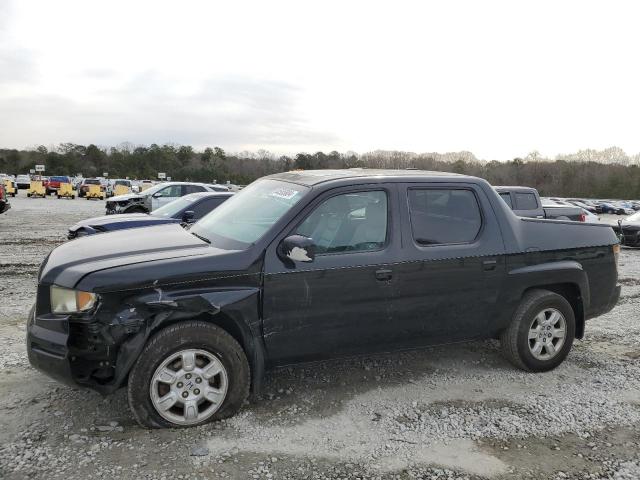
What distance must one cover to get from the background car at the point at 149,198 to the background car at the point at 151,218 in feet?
22.0

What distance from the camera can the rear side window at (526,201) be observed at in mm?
14031

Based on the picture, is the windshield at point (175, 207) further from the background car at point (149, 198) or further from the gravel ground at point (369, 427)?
Result: the background car at point (149, 198)

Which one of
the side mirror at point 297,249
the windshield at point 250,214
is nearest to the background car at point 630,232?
the windshield at point 250,214

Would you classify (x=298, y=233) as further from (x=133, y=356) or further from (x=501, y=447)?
(x=501, y=447)

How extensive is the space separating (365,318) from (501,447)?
1269 mm

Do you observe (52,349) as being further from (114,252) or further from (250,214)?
(250,214)

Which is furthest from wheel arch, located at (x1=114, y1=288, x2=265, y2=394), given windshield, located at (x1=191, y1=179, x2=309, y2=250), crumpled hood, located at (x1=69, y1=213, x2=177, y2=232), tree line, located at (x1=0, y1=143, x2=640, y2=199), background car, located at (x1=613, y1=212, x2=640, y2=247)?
tree line, located at (x1=0, y1=143, x2=640, y2=199)

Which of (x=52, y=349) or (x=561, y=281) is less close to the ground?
(x=561, y=281)

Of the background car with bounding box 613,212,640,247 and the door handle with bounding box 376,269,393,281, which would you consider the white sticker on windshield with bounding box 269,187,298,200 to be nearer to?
the door handle with bounding box 376,269,393,281

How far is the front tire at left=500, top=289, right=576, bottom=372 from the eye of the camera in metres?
4.46

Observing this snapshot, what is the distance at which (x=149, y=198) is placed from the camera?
55.1 ft

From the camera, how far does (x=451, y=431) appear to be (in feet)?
11.6

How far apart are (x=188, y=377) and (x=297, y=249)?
1.14 meters

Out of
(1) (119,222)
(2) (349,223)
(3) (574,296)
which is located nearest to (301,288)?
(2) (349,223)
